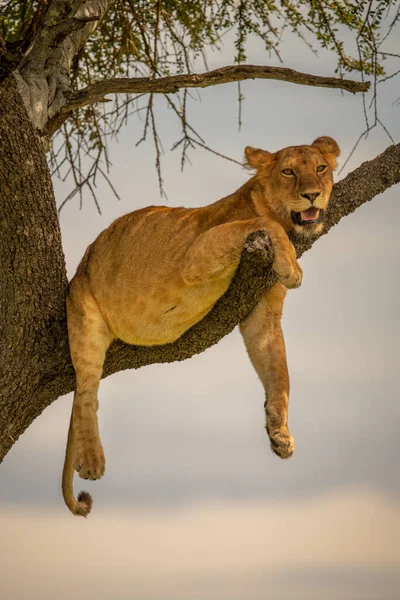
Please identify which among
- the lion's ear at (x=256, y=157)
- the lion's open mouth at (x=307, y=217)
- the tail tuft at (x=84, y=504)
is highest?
the lion's ear at (x=256, y=157)

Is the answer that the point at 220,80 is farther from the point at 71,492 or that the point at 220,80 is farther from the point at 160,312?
the point at 71,492

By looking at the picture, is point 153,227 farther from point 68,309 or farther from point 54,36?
point 54,36

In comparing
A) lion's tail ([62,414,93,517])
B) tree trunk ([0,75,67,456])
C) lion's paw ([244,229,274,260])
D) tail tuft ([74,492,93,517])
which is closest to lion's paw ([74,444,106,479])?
lion's tail ([62,414,93,517])

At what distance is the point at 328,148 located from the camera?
493 cm

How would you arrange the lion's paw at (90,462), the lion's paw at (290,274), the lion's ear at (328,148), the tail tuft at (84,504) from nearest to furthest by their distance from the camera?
the lion's paw at (290,274) → the lion's paw at (90,462) → the lion's ear at (328,148) → the tail tuft at (84,504)

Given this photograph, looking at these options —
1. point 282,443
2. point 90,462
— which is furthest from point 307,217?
point 90,462

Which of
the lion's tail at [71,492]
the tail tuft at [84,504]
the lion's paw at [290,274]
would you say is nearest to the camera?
the lion's paw at [290,274]

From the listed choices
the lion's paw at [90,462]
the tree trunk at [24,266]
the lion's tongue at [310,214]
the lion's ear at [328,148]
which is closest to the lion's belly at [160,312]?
the tree trunk at [24,266]

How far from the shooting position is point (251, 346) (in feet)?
16.3

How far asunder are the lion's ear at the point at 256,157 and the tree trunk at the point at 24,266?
0.98 metres

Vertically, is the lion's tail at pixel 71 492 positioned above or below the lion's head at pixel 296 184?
below

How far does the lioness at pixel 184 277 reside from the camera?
4512mm

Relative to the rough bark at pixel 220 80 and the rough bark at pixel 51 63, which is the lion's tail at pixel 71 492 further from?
the rough bark at pixel 220 80

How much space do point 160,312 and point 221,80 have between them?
54.2 inches
